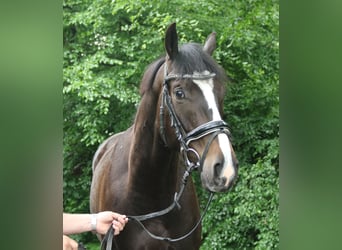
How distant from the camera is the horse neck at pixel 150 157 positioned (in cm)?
264

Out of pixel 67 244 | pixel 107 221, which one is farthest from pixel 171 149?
pixel 67 244

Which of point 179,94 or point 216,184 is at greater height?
point 179,94

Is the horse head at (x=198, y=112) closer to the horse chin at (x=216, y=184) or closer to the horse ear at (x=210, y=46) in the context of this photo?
the horse chin at (x=216, y=184)

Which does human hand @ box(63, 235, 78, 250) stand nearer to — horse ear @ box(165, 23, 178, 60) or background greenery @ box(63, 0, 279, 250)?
horse ear @ box(165, 23, 178, 60)

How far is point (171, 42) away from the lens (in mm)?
2492

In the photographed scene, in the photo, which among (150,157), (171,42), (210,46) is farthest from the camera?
(210,46)

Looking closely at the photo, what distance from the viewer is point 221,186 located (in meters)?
2.17

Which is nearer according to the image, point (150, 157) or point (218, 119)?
point (218, 119)

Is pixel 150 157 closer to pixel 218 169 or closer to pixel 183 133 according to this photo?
pixel 183 133

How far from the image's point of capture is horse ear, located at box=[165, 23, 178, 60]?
8.09 ft

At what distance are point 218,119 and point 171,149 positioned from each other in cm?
46
